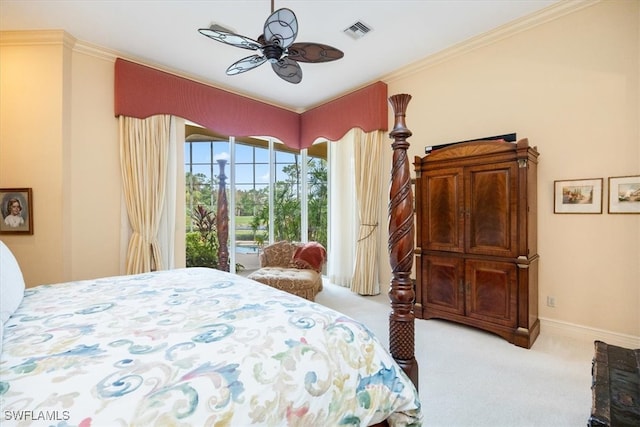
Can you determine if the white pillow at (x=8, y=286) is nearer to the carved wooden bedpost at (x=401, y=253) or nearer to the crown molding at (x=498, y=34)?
the carved wooden bedpost at (x=401, y=253)

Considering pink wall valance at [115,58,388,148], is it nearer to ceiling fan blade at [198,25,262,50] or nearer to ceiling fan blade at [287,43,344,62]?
ceiling fan blade at [287,43,344,62]

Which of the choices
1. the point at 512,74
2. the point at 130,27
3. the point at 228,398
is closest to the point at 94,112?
the point at 130,27

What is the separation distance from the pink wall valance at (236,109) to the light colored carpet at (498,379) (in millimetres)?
2928

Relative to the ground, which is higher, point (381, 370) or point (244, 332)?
point (244, 332)

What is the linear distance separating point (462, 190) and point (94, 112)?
13.7 ft

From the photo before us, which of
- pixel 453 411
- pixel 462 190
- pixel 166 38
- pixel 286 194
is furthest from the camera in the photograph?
pixel 286 194

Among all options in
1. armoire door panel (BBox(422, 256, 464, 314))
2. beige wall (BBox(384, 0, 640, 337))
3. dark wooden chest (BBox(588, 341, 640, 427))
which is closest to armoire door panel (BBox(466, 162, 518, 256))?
armoire door panel (BBox(422, 256, 464, 314))

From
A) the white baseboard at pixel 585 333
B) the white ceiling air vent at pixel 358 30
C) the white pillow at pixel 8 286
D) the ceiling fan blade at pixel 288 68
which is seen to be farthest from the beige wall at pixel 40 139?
the white baseboard at pixel 585 333

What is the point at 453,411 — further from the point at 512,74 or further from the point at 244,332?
the point at 512,74

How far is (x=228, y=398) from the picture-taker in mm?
839

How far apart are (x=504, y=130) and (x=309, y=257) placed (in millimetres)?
2784

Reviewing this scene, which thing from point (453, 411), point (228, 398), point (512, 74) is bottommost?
point (453, 411)

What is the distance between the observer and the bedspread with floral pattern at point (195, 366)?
0.76 m

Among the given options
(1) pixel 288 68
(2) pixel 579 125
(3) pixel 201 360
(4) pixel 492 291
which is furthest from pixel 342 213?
(3) pixel 201 360
